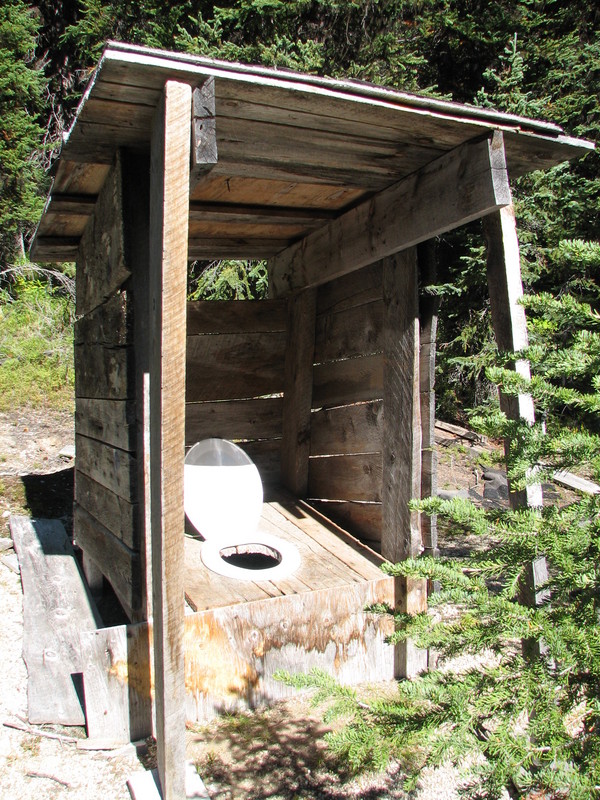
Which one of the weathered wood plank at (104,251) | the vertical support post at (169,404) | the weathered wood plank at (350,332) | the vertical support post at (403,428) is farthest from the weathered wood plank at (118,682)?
the weathered wood plank at (350,332)

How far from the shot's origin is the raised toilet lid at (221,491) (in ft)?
11.4

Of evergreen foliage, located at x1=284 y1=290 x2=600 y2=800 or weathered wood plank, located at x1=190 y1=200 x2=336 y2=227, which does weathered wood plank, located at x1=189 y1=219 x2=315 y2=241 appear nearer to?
weathered wood plank, located at x1=190 y1=200 x2=336 y2=227

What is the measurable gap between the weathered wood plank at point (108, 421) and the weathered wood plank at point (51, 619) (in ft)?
2.48

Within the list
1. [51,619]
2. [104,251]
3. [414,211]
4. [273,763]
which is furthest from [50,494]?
[414,211]

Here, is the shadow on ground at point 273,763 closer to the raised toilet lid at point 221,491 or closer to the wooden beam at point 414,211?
the raised toilet lid at point 221,491

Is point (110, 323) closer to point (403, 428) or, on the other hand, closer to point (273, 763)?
point (403, 428)

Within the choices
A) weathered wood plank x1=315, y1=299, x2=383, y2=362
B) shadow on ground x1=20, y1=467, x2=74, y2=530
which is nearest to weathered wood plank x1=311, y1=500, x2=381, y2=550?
weathered wood plank x1=315, y1=299, x2=383, y2=362

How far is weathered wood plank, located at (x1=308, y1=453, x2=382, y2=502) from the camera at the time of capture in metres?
3.33

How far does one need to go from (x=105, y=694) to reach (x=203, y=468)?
1.53m

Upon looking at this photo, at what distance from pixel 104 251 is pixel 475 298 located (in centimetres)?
501

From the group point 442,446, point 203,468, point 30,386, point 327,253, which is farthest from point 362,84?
point 30,386

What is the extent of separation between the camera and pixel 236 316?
13.2ft

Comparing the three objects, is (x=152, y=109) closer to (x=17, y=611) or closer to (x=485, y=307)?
(x=17, y=611)

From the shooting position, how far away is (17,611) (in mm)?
3307
